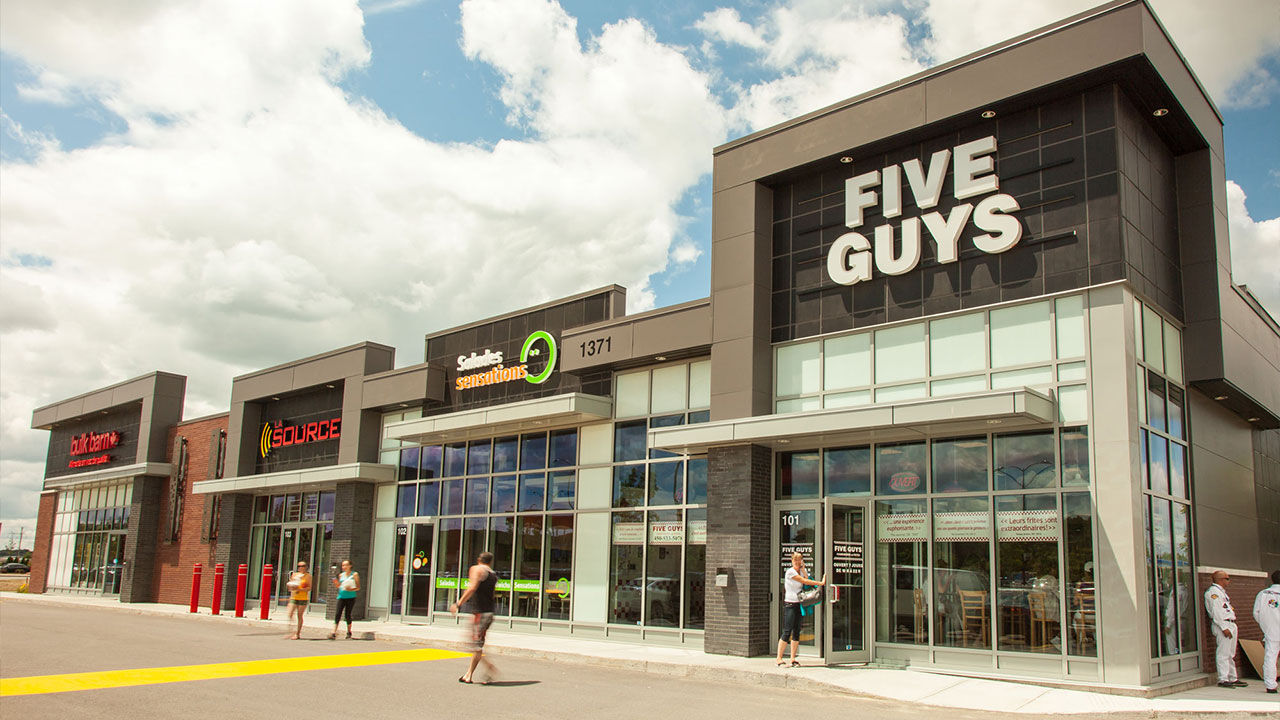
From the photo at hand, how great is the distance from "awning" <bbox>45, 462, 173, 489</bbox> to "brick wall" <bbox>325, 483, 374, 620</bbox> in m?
11.1

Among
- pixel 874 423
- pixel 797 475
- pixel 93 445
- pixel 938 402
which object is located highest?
pixel 93 445

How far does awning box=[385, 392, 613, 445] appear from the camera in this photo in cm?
1914

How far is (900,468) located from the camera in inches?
586

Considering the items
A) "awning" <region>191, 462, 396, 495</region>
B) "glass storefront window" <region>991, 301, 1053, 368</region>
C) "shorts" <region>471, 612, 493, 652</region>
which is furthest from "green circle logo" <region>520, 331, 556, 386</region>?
"glass storefront window" <region>991, 301, 1053, 368</region>

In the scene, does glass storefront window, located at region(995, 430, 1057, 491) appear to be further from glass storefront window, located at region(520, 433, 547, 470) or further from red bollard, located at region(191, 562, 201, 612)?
red bollard, located at region(191, 562, 201, 612)

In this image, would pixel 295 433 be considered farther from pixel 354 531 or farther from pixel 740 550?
pixel 740 550

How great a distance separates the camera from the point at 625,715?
33.6 ft

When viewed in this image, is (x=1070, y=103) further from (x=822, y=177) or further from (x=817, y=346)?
(x=817, y=346)

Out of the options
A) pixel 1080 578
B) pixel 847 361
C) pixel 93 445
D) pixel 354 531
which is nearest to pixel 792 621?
pixel 1080 578

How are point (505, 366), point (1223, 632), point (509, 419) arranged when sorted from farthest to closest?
point (505, 366), point (509, 419), point (1223, 632)

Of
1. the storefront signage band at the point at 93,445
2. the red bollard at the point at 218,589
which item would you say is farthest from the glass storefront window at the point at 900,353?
the storefront signage band at the point at 93,445

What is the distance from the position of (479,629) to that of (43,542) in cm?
3574

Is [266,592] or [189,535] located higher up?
[189,535]

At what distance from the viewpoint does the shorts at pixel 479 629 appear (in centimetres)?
1248
